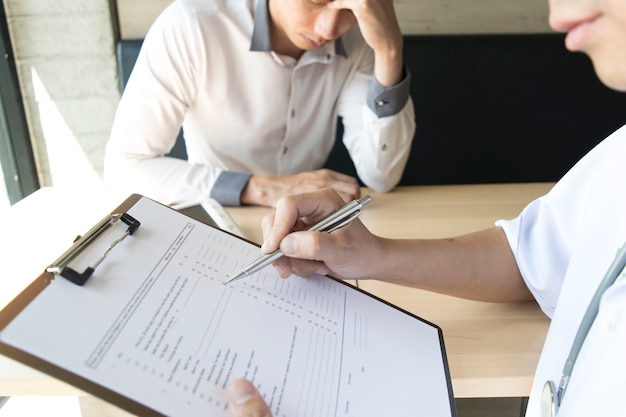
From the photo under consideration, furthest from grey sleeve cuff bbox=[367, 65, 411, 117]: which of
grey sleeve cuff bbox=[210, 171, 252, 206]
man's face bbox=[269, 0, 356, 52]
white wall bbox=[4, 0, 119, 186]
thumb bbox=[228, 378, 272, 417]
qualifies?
white wall bbox=[4, 0, 119, 186]

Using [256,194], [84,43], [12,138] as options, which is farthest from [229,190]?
[12,138]

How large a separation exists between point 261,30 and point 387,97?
1.14 ft

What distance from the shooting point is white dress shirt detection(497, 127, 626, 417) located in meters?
0.38

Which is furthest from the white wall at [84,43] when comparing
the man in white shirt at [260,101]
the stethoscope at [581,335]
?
the stethoscope at [581,335]

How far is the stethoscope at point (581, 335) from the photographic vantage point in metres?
0.43

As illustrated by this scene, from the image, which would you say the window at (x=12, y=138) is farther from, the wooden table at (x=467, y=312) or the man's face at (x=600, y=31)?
the man's face at (x=600, y=31)

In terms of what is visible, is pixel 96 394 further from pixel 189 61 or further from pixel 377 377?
pixel 189 61

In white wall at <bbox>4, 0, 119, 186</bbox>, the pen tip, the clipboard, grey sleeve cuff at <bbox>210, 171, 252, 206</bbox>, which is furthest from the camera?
white wall at <bbox>4, 0, 119, 186</bbox>

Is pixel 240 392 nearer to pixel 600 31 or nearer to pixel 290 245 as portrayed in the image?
pixel 290 245

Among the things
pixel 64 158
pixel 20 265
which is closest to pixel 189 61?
pixel 20 265

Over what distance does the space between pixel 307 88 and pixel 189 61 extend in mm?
326

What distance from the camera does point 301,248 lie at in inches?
21.4

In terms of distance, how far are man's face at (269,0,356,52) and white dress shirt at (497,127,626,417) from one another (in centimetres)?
62

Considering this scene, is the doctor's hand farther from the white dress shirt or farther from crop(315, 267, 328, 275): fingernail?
the white dress shirt
